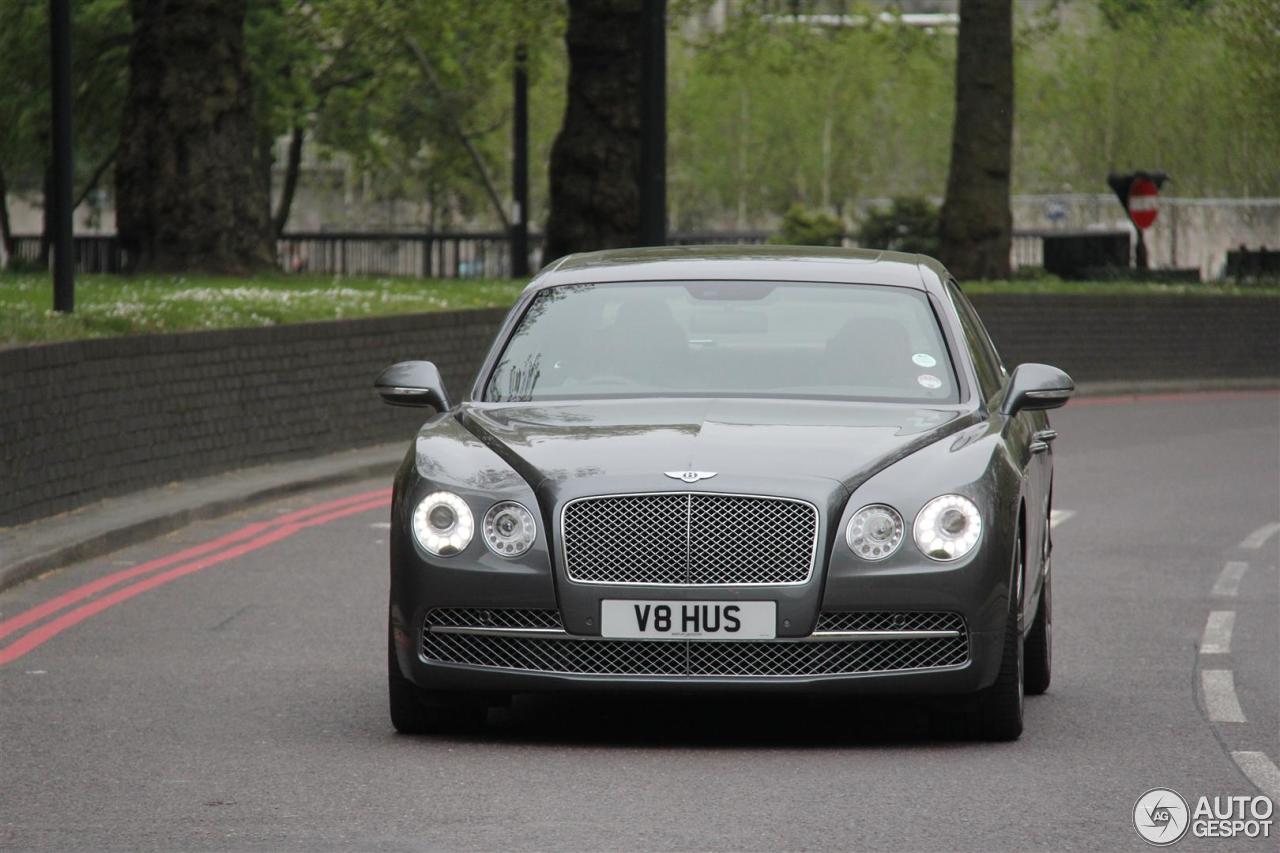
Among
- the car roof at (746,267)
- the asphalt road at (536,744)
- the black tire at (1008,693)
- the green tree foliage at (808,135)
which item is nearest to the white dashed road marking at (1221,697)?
the asphalt road at (536,744)

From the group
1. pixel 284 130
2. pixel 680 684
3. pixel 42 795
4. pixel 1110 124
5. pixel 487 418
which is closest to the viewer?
pixel 42 795

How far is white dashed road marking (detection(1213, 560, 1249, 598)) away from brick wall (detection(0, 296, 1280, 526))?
634 centimetres

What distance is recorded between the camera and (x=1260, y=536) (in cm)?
1519

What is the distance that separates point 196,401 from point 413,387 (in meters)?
8.20

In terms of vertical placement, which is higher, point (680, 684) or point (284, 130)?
point (284, 130)

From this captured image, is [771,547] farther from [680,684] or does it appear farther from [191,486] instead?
[191,486]

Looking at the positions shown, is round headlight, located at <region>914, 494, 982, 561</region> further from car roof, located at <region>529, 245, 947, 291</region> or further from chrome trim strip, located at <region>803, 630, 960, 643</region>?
car roof, located at <region>529, 245, 947, 291</region>

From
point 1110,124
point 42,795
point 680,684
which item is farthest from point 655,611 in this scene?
point 1110,124

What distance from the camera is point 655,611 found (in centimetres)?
749

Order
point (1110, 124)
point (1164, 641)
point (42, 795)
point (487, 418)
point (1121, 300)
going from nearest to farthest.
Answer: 1. point (42, 795)
2. point (487, 418)
3. point (1164, 641)
4. point (1121, 300)
5. point (1110, 124)

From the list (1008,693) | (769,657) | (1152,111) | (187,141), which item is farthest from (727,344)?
(1152,111)

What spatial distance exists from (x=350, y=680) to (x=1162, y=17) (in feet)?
186

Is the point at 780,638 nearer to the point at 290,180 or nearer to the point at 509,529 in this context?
the point at 509,529

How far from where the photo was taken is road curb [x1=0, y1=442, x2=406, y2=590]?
12.7 meters
